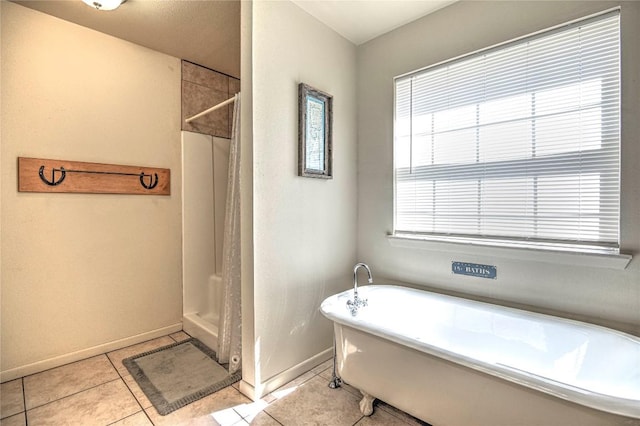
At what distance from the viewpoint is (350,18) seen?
222 cm

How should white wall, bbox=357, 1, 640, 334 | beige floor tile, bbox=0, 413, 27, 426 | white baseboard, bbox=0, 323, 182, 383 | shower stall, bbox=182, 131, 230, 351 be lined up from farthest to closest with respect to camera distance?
shower stall, bbox=182, 131, 230, 351 < white baseboard, bbox=0, 323, 182, 383 < beige floor tile, bbox=0, 413, 27, 426 < white wall, bbox=357, 1, 640, 334

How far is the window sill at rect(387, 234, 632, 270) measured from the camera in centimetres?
150

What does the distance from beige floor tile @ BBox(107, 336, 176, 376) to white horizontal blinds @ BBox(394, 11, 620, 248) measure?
233 centimetres

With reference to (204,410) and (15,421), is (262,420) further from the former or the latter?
(15,421)

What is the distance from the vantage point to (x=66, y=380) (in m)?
2.02

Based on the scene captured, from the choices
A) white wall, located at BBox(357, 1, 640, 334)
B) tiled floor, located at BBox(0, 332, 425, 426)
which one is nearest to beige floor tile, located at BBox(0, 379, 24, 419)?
tiled floor, located at BBox(0, 332, 425, 426)

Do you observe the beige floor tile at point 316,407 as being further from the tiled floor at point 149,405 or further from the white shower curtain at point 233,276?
the white shower curtain at point 233,276

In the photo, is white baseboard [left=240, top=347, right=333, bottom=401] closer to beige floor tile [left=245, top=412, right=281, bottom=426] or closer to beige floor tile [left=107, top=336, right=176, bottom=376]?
beige floor tile [left=245, top=412, right=281, bottom=426]

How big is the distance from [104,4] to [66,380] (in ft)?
8.33

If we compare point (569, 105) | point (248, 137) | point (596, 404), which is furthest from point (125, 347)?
point (569, 105)

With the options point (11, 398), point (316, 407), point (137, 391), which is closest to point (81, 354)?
point (11, 398)

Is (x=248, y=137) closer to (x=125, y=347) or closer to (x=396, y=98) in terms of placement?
(x=396, y=98)

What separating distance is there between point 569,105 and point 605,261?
2.89 feet

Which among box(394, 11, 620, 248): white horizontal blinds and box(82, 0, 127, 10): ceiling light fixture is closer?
box(394, 11, 620, 248): white horizontal blinds
